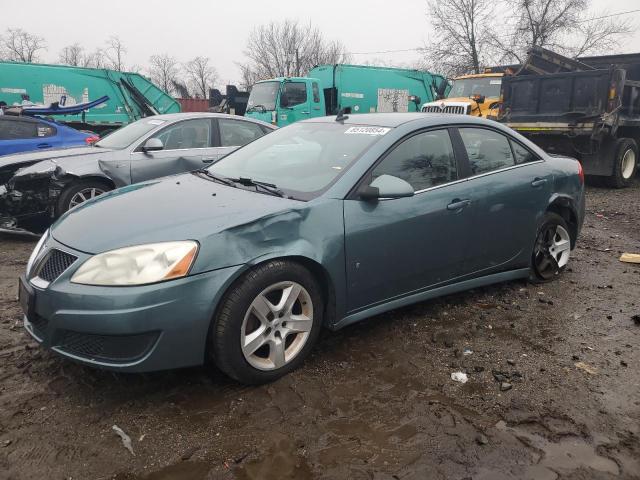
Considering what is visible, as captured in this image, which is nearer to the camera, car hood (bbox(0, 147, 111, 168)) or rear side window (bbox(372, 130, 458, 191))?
rear side window (bbox(372, 130, 458, 191))

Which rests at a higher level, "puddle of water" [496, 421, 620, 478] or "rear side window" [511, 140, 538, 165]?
"rear side window" [511, 140, 538, 165]

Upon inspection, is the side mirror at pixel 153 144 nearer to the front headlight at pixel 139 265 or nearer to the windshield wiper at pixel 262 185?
the windshield wiper at pixel 262 185

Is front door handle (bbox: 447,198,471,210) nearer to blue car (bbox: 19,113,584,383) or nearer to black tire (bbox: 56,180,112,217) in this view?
blue car (bbox: 19,113,584,383)

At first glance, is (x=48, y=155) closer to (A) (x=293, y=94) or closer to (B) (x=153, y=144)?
(B) (x=153, y=144)

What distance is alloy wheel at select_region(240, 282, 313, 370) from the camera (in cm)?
281

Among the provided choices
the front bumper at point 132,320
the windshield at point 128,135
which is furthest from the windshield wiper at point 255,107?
the front bumper at point 132,320

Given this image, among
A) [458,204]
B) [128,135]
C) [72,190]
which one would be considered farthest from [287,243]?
[128,135]

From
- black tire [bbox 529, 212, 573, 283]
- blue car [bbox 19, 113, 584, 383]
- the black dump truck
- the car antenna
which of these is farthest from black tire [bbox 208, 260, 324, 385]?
the black dump truck

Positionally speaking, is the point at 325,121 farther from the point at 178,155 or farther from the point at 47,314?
the point at 178,155

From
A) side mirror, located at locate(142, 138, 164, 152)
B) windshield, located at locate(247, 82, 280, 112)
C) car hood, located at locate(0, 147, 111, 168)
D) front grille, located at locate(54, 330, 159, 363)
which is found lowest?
front grille, located at locate(54, 330, 159, 363)

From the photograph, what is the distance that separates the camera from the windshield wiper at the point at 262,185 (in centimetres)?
324

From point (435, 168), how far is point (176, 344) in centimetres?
218

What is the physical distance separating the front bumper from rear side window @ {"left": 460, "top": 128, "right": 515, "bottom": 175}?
2176 mm

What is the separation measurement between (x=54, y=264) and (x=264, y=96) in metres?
12.6
